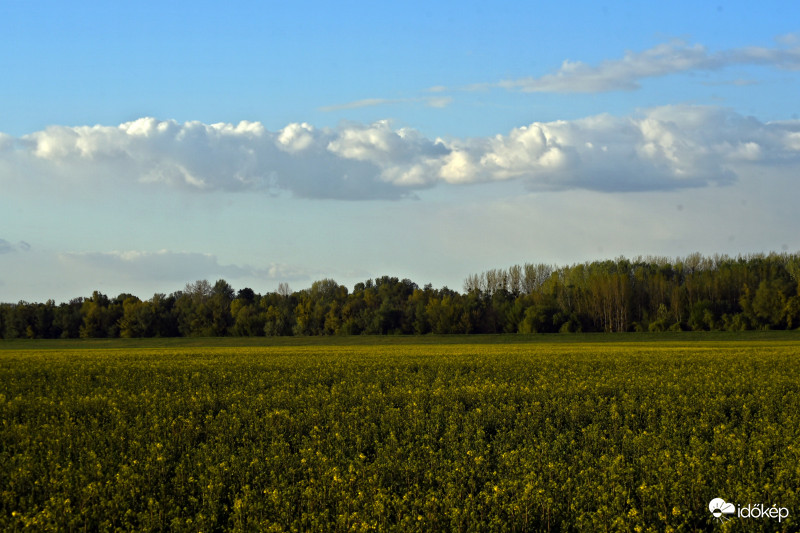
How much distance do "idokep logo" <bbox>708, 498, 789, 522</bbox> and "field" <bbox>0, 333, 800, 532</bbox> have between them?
10 cm

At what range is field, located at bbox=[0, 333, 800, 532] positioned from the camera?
1188 centimetres

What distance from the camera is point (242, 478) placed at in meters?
14.0

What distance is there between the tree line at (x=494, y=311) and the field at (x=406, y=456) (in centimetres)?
8192

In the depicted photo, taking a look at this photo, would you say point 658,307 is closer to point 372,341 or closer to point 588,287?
point 588,287

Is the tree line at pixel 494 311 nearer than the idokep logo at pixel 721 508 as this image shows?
No

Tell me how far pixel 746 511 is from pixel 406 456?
655cm

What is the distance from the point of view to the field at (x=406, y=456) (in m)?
11.9

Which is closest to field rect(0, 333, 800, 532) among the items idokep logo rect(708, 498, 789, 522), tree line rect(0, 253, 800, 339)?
idokep logo rect(708, 498, 789, 522)

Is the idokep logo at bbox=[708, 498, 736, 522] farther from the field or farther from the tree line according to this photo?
the tree line

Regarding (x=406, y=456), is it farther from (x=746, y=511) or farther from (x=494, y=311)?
(x=494, y=311)

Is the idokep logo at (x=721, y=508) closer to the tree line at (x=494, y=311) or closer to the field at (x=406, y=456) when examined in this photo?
the field at (x=406, y=456)

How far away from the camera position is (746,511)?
37.8 feet

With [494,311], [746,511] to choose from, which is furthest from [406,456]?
[494,311]

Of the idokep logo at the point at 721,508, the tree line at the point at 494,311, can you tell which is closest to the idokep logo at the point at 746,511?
the idokep logo at the point at 721,508
